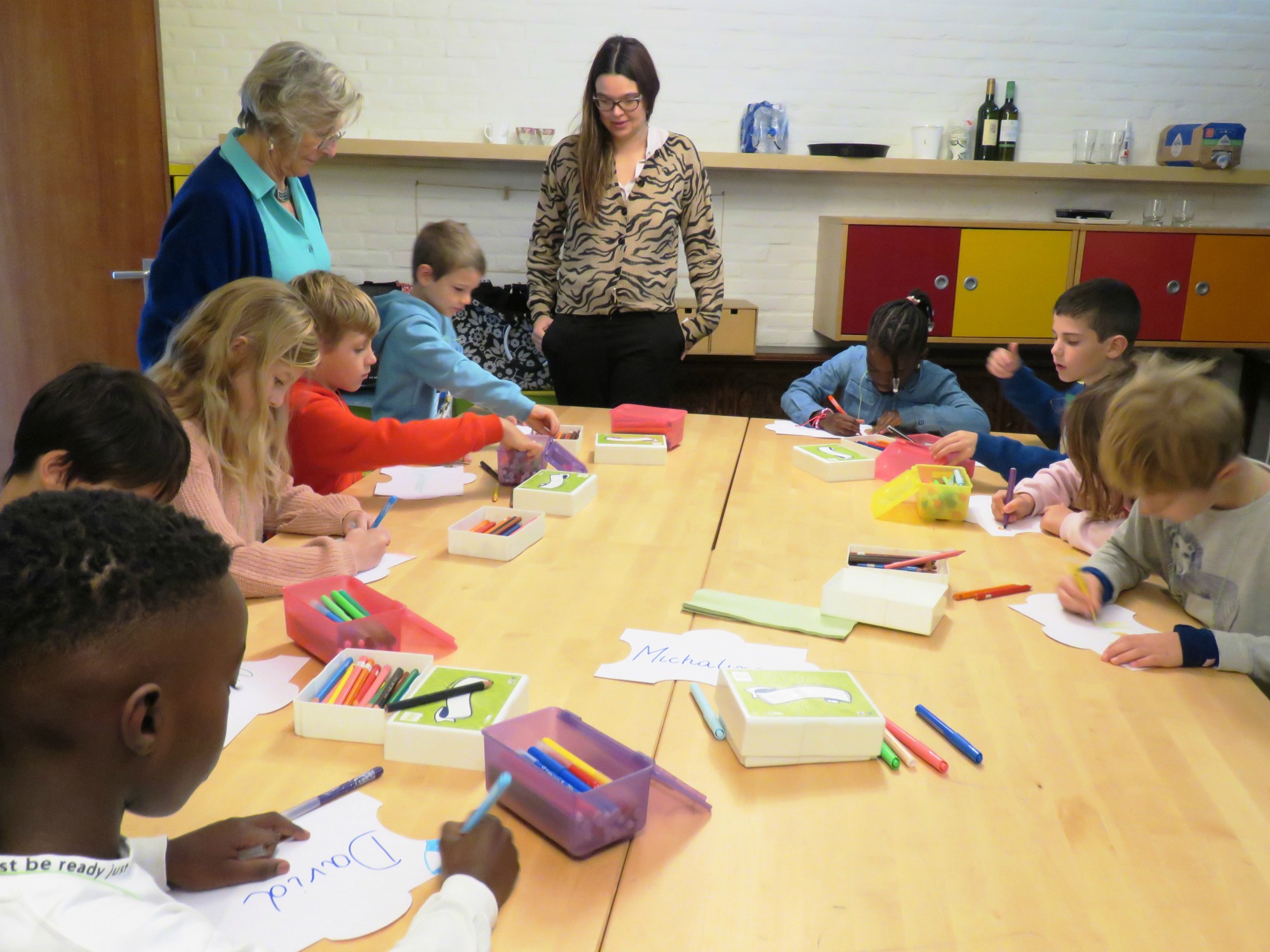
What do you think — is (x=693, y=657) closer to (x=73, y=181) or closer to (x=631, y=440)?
(x=631, y=440)

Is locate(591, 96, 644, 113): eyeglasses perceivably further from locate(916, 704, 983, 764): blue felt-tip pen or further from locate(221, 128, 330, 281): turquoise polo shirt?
locate(916, 704, 983, 764): blue felt-tip pen

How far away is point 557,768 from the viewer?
98 cm

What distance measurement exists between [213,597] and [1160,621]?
145 centimetres

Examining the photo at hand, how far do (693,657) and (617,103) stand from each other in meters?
1.98

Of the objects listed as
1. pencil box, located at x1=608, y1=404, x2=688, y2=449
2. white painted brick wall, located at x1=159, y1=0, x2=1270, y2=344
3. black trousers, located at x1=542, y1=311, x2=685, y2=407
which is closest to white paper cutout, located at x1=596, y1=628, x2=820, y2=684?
pencil box, located at x1=608, y1=404, x2=688, y2=449

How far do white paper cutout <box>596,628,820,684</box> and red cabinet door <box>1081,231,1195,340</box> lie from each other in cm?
364

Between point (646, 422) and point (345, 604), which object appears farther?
point (646, 422)

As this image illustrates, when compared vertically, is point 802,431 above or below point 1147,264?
below

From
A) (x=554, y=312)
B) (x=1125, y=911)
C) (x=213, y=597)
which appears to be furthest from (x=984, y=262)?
(x=213, y=597)

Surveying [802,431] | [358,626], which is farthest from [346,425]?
[802,431]

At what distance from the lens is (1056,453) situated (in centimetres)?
232

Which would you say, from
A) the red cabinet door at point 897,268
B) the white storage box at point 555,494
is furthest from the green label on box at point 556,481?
the red cabinet door at point 897,268

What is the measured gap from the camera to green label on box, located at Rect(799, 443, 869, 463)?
7.72ft

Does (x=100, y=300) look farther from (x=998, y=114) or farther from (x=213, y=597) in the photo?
(x=998, y=114)
